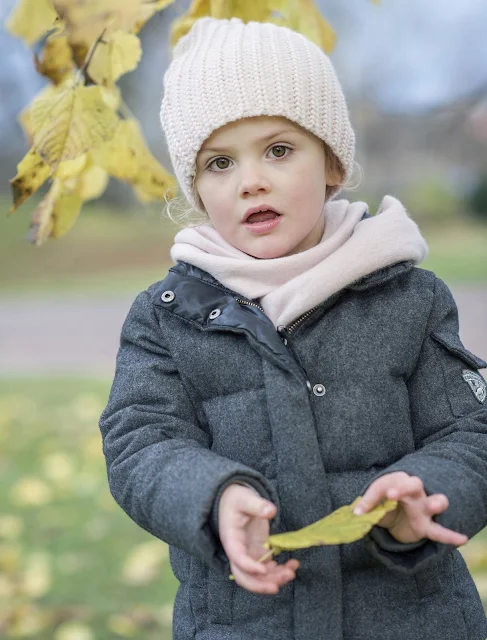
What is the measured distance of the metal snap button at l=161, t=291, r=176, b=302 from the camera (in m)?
1.12

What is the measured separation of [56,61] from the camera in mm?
1367

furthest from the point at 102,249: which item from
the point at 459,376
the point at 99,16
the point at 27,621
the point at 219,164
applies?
the point at 459,376

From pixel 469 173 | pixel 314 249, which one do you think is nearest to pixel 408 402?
pixel 314 249

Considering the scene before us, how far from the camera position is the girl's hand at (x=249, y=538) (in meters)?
0.87

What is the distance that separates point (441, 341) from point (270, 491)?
316mm

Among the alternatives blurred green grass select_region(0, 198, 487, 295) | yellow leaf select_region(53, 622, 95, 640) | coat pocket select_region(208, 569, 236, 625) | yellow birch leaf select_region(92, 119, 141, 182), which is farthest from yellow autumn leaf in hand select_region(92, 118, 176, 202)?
blurred green grass select_region(0, 198, 487, 295)

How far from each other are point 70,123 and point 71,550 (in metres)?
1.70

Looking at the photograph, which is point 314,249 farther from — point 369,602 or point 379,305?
point 369,602

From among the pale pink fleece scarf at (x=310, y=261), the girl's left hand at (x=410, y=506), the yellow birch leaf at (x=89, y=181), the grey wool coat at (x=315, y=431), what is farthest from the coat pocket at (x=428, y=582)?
the yellow birch leaf at (x=89, y=181)

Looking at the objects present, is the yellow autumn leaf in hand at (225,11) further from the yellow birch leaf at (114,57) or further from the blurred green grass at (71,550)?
the blurred green grass at (71,550)

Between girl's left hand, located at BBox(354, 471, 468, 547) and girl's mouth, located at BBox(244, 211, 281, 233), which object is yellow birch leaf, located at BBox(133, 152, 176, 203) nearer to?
girl's mouth, located at BBox(244, 211, 281, 233)

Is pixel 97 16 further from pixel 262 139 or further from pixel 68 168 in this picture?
pixel 262 139

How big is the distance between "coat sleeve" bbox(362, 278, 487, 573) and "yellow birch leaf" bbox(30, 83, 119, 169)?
50cm

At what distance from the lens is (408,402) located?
112 centimetres
